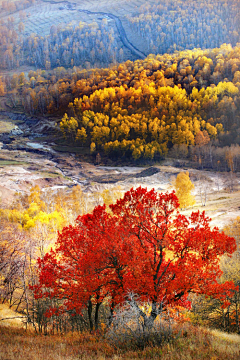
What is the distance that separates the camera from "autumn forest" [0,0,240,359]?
12.7 meters

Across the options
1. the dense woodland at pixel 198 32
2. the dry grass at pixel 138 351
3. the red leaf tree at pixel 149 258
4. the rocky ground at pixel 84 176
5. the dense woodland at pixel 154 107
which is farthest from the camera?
the dense woodland at pixel 198 32

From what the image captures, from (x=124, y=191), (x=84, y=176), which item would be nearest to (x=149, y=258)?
(x=124, y=191)

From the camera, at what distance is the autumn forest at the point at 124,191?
12.7 metres

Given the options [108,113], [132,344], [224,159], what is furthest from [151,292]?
[108,113]

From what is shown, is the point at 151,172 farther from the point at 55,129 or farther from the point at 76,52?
the point at 76,52

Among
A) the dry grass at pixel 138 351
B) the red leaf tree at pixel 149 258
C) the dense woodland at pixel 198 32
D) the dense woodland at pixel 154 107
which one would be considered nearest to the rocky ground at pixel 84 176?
the dense woodland at pixel 154 107

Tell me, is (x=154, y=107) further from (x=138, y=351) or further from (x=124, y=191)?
(x=138, y=351)

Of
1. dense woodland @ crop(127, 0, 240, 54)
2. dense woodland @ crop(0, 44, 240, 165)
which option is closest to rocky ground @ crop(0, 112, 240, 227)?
dense woodland @ crop(0, 44, 240, 165)

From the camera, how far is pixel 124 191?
68125 mm

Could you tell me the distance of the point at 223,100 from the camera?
10319 cm

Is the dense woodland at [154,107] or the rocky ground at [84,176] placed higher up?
the dense woodland at [154,107]

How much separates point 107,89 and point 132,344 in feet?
420

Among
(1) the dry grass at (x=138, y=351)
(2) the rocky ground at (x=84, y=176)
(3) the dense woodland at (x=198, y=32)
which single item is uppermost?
(3) the dense woodland at (x=198, y=32)

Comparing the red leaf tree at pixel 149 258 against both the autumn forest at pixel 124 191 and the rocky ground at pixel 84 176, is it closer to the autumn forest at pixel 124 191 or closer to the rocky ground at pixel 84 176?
the autumn forest at pixel 124 191
